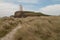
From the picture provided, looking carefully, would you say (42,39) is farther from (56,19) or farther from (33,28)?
(56,19)

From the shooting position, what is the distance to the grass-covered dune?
784cm

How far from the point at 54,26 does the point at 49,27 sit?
0.39 m

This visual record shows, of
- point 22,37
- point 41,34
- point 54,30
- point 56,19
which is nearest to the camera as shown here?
point 22,37

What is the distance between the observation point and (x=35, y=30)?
829 cm

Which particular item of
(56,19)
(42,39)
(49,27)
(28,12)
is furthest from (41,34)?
(28,12)

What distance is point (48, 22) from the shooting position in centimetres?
938

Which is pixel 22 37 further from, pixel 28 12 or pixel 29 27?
pixel 28 12

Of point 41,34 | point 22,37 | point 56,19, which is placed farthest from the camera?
point 56,19

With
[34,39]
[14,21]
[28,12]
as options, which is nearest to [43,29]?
[34,39]

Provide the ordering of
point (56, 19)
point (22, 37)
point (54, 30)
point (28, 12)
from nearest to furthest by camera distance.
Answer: point (22, 37) → point (54, 30) → point (56, 19) → point (28, 12)

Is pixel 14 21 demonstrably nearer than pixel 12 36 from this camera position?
No

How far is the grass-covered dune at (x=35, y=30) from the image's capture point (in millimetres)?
7836

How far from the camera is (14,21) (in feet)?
33.9

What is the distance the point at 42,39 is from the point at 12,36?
143 cm
